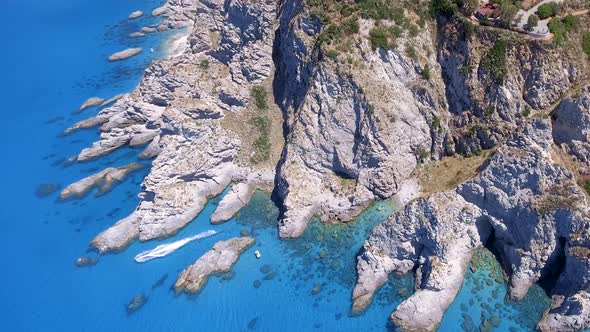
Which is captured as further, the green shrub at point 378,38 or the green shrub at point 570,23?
the green shrub at point 378,38

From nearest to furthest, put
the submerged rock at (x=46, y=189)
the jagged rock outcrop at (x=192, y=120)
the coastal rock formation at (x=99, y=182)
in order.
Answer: the jagged rock outcrop at (x=192, y=120) < the coastal rock formation at (x=99, y=182) < the submerged rock at (x=46, y=189)

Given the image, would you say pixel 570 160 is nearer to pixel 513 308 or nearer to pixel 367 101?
pixel 513 308

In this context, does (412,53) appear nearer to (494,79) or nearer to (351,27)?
(351,27)

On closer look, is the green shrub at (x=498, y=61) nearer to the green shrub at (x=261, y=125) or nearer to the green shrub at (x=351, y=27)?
the green shrub at (x=351, y=27)

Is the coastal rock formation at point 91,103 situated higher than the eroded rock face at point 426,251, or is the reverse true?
the eroded rock face at point 426,251

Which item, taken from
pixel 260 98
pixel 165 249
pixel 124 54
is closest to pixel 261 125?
pixel 260 98

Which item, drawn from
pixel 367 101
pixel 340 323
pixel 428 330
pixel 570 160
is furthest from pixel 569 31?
pixel 340 323

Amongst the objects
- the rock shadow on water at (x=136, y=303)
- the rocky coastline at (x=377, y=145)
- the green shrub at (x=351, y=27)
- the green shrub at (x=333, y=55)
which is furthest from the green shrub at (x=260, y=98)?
the rock shadow on water at (x=136, y=303)
